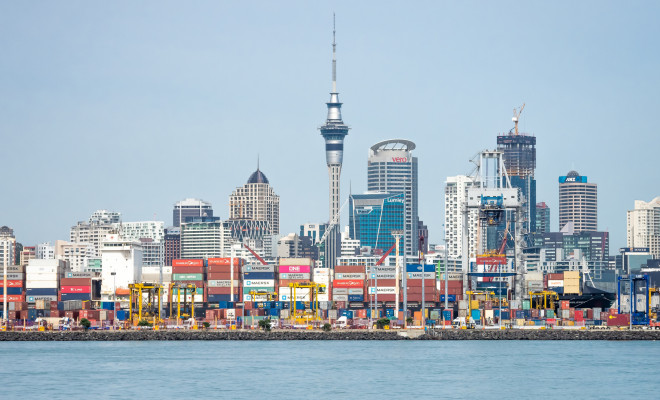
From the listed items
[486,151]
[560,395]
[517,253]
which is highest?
[486,151]

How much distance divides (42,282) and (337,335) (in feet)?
167

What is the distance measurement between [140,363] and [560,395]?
30.2 metres

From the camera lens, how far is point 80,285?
140 m

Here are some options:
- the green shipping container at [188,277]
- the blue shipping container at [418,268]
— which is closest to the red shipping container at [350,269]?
the blue shipping container at [418,268]

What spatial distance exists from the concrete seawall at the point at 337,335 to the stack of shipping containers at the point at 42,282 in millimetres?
35818

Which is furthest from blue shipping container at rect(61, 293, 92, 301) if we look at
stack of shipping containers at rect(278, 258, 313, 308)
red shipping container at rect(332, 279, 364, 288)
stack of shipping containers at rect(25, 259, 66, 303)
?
red shipping container at rect(332, 279, 364, 288)

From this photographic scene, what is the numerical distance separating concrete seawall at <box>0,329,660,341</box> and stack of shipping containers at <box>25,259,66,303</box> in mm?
35818

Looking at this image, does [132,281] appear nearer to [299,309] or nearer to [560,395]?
[299,309]

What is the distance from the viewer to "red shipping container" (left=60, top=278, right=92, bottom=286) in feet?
458

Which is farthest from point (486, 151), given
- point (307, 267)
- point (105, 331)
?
point (105, 331)

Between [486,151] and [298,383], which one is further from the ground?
[486,151]

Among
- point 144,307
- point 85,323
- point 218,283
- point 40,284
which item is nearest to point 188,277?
point 218,283

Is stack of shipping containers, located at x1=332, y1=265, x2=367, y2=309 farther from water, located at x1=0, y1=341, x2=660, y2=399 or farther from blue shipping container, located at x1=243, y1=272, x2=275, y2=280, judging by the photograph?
water, located at x1=0, y1=341, x2=660, y2=399

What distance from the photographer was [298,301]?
141m
